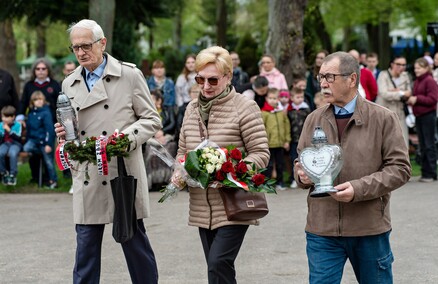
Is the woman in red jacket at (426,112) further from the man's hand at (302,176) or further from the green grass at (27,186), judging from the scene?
the man's hand at (302,176)

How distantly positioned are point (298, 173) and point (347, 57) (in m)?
0.75

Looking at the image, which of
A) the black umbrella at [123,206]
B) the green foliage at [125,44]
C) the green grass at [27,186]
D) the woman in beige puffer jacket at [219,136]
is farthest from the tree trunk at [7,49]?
the woman in beige puffer jacket at [219,136]

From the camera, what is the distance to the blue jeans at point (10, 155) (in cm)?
1418

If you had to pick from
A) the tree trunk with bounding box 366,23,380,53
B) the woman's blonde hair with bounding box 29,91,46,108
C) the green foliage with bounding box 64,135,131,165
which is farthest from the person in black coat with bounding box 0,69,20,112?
the tree trunk with bounding box 366,23,380,53

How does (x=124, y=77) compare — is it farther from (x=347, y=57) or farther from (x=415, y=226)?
(x=415, y=226)

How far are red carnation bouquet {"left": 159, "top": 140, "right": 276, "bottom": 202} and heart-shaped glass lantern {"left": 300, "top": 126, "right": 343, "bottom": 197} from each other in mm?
754

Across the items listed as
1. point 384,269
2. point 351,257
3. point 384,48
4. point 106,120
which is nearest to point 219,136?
point 106,120

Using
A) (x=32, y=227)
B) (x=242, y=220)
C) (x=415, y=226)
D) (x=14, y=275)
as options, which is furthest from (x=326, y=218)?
(x=32, y=227)

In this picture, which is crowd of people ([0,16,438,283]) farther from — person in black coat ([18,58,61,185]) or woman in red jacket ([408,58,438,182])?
person in black coat ([18,58,61,185])

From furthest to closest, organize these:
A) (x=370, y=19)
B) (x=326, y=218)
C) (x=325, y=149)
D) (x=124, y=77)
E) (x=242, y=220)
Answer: (x=370, y=19)
(x=124, y=77)
(x=242, y=220)
(x=326, y=218)
(x=325, y=149)

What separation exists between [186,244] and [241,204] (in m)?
4.07

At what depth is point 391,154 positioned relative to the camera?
5305mm

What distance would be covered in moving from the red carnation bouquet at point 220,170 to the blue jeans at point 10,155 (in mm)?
8739

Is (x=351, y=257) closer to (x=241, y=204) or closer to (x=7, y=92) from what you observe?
(x=241, y=204)
